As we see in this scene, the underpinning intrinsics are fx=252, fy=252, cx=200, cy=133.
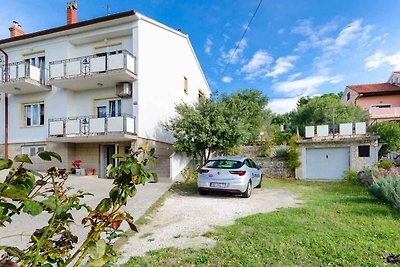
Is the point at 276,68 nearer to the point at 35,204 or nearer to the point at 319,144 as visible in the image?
the point at 319,144

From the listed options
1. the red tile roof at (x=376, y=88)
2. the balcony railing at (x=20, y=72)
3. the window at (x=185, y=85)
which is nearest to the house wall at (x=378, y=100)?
the red tile roof at (x=376, y=88)

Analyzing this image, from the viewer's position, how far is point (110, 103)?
15.1 m

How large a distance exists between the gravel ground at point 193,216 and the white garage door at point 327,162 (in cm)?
641

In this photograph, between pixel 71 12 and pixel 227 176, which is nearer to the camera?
pixel 227 176

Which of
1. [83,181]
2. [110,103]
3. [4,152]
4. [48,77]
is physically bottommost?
[83,181]

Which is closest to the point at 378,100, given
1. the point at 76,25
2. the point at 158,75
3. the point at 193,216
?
the point at 158,75

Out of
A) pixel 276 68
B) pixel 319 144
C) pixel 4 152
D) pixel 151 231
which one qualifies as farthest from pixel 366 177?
pixel 4 152

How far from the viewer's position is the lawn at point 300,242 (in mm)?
4164

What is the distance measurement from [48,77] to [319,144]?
17783 mm

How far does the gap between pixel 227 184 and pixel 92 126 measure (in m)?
8.30

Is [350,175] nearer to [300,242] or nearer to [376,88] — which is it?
[300,242]

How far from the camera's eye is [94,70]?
1377 centimetres

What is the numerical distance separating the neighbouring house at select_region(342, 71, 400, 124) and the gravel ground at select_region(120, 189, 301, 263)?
26024 mm

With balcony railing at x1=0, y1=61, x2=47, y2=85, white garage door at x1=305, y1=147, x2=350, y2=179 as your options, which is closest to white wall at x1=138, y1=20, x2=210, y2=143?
balcony railing at x1=0, y1=61, x2=47, y2=85
